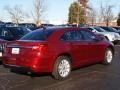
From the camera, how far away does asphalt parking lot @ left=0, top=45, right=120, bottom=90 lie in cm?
845

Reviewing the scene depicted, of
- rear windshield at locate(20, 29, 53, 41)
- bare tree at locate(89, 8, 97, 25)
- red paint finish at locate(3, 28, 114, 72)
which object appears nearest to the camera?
red paint finish at locate(3, 28, 114, 72)

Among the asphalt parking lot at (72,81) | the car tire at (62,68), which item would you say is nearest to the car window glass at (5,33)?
the asphalt parking lot at (72,81)

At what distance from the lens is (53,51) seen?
9.12 m

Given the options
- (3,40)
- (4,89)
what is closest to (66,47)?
(4,89)

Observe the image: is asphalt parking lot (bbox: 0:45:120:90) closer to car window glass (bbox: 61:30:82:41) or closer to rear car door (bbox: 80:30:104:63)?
rear car door (bbox: 80:30:104:63)

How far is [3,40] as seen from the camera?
1210 cm

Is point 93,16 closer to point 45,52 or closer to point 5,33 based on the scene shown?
point 5,33

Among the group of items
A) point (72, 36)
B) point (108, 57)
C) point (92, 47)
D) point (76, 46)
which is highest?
point (72, 36)

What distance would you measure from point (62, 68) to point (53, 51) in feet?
2.17

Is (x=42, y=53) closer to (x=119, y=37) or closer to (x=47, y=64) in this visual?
(x=47, y=64)

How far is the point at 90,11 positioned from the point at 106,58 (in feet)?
208

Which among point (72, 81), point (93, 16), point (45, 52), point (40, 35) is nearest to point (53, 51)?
point (45, 52)

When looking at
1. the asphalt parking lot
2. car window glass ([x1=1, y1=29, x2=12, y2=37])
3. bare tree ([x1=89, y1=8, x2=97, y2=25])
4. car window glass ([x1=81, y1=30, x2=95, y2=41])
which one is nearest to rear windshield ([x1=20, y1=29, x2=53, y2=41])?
the asphalt parking lot

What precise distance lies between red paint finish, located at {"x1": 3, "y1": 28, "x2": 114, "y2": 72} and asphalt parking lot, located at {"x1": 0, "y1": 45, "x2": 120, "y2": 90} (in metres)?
0.43
